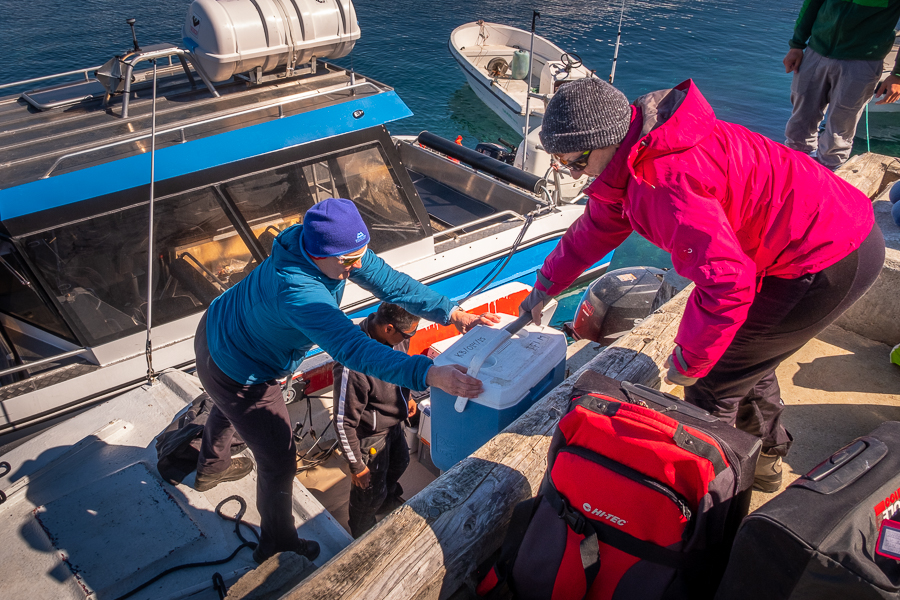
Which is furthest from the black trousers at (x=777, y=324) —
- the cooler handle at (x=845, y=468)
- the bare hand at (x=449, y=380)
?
the bare hand at (x=449, y=380)

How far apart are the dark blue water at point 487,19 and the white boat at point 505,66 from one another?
1002 mm

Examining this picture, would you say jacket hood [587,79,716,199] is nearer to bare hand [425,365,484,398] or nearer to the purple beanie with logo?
bare hand [425,365,484,398]

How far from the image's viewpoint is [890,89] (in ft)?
12.3

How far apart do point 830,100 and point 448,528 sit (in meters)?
4.08

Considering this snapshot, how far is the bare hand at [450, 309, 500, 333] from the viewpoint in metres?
2.64

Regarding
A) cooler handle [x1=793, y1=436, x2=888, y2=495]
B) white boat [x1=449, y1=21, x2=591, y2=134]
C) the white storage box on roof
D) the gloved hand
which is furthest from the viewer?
white boat [x1=449, y1=21, x2=591, y2=134]

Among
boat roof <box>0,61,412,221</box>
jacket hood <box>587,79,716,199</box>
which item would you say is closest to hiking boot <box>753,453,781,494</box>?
jacket hood <box>587,79,716,199</box>

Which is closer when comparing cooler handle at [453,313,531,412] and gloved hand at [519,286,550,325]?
cooler handle at [453,313,531,412]

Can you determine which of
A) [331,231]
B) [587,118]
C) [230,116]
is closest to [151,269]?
[230,116]

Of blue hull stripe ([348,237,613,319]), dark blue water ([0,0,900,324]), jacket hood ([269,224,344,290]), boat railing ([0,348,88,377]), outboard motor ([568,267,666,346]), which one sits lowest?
dark blue water ([0,0,900,324])

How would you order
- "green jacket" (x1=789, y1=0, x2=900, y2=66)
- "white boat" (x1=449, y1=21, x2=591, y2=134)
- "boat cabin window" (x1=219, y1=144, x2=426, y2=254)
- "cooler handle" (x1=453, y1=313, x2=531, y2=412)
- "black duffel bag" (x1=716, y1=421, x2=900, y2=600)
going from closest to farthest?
"black duffel bag" (x1=716, y1=421, x2=900, y2=600)
"cooler handle" (x1=453, y1=313, x2=531, y2=412)
"green jacket" (x1=789, y1=0, x2=900, y2=66)
"boat cabin window" (x1=219, y1=144, x2=426, y2=254)
"white boat" (x1=449, y1=21, x2=591, y2=134)

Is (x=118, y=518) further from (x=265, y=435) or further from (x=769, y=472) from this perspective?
(x=769, y=472)

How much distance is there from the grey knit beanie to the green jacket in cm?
308

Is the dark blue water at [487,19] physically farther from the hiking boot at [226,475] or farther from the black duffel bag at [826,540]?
the black duffel bag at [826,540]
